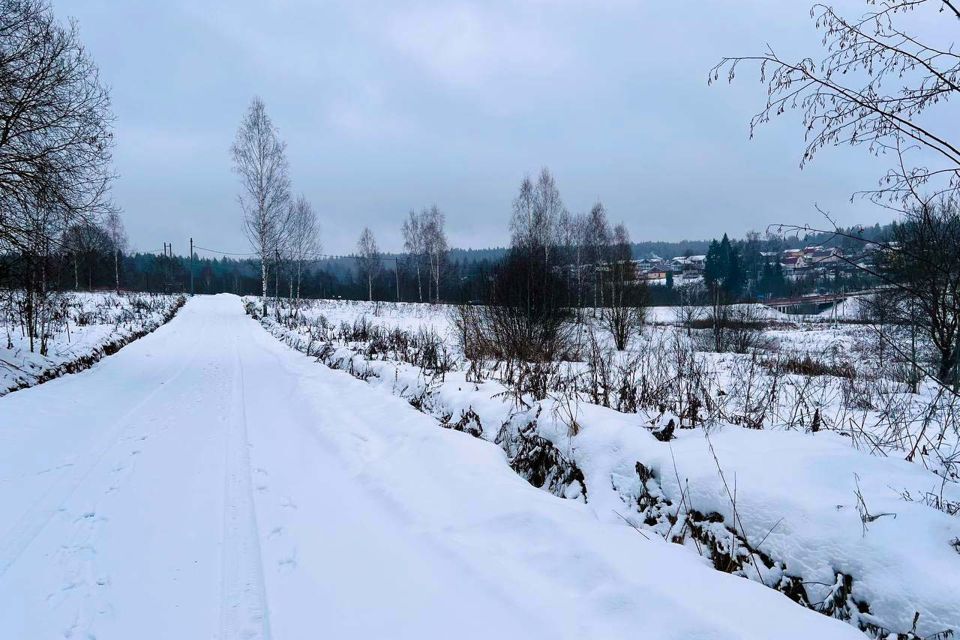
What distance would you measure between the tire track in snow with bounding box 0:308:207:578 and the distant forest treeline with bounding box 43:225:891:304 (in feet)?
17.2

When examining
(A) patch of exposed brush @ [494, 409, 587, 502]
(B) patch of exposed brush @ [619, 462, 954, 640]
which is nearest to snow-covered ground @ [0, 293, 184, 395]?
(A) patch of exposed brush @ [494, 409, 587, 502]

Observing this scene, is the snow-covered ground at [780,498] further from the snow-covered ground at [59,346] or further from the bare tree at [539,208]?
the bare tree at [539,208]

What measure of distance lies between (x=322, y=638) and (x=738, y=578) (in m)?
2.22

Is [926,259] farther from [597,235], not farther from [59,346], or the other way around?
[597,235]

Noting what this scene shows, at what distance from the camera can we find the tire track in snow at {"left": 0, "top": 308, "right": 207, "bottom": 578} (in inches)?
129

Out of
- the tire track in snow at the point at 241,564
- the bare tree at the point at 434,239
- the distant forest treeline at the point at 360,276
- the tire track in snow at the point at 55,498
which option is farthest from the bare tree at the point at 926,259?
the bare tree at the point at 434,239

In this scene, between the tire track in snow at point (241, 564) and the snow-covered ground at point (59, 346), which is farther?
the snow-covered ground at point (59, 346)

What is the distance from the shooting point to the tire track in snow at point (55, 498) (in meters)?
3.27

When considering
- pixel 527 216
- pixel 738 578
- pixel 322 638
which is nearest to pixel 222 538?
pixel 322 638

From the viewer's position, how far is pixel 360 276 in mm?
69875

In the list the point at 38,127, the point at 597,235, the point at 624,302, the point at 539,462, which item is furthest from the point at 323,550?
the point at 597,235

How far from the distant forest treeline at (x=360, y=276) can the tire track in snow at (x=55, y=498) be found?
5.24 metres

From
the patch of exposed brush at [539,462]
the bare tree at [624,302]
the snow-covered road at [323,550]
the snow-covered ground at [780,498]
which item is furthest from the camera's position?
the bare tree at [624,302]

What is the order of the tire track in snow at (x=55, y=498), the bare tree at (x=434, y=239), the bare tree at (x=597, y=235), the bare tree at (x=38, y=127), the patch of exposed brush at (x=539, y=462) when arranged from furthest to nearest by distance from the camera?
1. the bare tree at (x=434, y=239)
2. the bare tree at (x=597, y=235)
3. the bare tree at (x=38, y=127)
4. the patch of exposed brush at (x=539, y=462)
5. the tire track in snow at (x=55, y=498)
